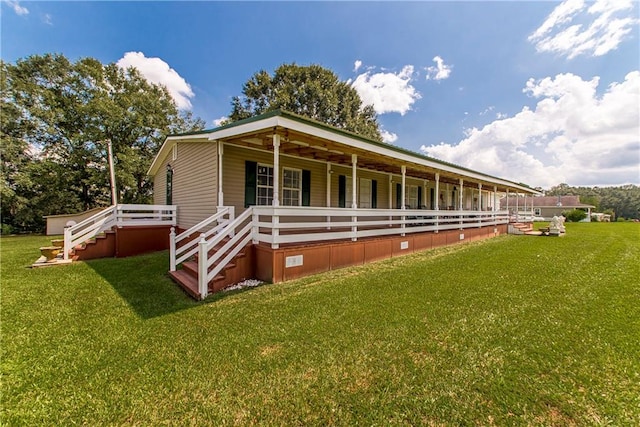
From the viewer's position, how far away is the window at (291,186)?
29.1 feet

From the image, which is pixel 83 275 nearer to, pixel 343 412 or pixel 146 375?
pixel 146 375

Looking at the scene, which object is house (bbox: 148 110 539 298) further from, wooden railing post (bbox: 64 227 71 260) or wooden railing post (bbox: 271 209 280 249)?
wooden railing post (bbox: 64 227 71 260)

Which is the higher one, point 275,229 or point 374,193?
point 374,193

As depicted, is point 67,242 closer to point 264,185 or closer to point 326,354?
point 264,185

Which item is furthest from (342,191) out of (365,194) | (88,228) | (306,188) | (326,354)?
(88,228)

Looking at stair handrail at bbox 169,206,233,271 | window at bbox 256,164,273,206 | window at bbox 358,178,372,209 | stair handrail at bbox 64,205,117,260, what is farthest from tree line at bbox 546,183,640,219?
stair handrail at bbox 64,205,117,260

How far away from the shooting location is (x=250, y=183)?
8.12m

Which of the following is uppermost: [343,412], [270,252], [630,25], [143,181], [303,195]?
[630,25]

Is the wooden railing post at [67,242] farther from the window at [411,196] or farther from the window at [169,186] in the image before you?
the window at [411,196]

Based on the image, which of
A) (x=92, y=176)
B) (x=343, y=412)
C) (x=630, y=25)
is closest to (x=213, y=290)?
(x=343, y=412)

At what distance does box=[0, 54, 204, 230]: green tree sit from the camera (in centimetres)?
1805

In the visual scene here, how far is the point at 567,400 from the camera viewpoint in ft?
7.38

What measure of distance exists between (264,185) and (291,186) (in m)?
0.95

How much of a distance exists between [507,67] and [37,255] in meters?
21.8
